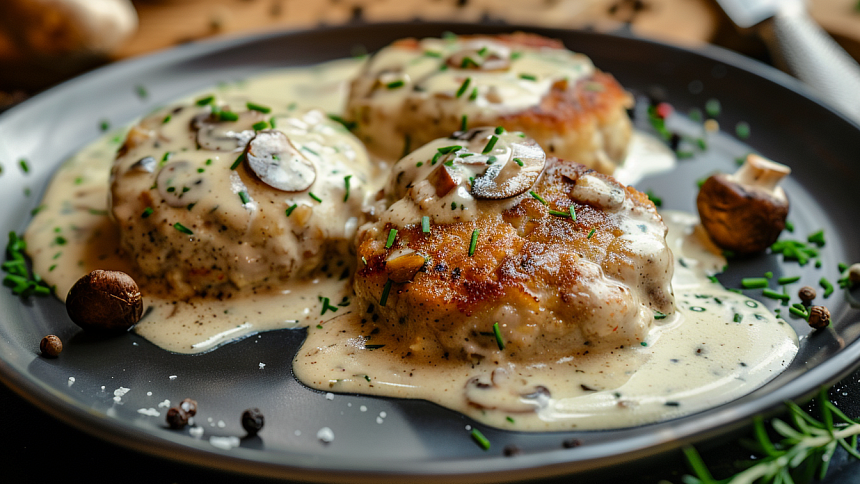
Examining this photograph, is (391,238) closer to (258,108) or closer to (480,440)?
(480,440)

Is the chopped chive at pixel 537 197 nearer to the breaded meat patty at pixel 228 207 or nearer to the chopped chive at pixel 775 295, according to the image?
the breaded meat patty at pixel 228 207

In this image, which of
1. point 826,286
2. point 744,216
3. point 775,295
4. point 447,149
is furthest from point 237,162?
point 826,286

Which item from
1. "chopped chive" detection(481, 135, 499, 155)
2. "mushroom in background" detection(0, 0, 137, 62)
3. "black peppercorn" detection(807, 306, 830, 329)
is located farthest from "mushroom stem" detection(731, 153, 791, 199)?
"mushroom in background" detection(0, 0, 137, 62)

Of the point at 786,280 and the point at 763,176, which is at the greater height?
the point at 763,176

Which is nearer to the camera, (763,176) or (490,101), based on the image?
(763,176)

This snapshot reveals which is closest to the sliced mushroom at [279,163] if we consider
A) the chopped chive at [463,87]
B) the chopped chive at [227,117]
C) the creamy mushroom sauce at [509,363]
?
the chopped chive at [227,117]

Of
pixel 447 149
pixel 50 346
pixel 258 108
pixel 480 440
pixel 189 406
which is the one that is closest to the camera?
pixel 480 440

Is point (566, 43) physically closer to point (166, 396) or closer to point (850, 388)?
point (850, 388)
